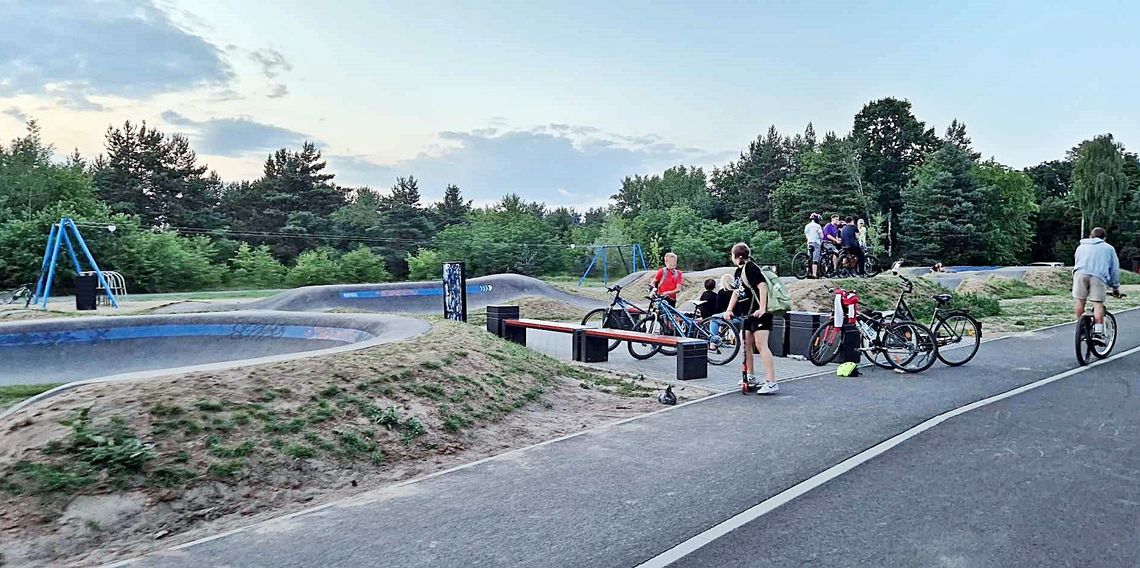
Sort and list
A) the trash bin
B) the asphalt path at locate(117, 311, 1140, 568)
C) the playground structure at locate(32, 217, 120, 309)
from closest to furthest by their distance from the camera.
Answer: the asphalt path at locate(117, 311, 1140, 568) < the trash bin < the playground structure at locate(32, 217, 120, 309)

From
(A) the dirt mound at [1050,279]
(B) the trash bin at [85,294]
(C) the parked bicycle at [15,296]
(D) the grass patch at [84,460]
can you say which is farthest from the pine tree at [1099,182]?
(D) the grass patch at [84,460]

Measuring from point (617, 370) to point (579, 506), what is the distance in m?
6.21

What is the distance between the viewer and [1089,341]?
11.2 meters

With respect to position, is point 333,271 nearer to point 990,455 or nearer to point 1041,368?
point 1041,368

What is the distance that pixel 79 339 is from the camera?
12.3 m

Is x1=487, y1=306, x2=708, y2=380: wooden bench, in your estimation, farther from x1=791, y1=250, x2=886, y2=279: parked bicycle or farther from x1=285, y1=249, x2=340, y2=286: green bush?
x1=285, y1=249, x2=340, y2=286: green bush

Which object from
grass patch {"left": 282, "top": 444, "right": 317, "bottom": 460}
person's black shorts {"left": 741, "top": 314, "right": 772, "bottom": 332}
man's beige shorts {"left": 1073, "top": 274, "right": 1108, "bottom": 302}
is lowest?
grass patch {"left": 282, "top": 444, "right": 317, "bottom": 460}

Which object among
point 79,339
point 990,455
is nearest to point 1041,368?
point 990,455

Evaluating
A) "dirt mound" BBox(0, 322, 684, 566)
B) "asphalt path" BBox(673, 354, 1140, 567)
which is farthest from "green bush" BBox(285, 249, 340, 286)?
"asphalt path" BBox(673, 354, 1140, 567)

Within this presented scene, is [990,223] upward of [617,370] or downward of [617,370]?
upward

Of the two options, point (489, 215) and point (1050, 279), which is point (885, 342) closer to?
point (1050, 279)

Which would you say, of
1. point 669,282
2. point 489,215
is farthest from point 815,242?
point 489,215

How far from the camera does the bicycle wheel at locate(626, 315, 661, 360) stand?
40.4 feet

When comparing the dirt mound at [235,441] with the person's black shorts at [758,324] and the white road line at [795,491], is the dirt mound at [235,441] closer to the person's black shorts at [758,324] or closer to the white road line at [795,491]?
the person's black shorts at [758,324]
